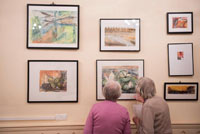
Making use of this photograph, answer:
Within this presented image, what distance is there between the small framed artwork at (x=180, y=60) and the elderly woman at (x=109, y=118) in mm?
1017

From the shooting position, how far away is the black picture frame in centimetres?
238

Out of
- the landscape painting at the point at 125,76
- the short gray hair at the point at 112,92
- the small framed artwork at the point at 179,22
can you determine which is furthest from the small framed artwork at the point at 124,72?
the small framed artwork at the point at 179,22

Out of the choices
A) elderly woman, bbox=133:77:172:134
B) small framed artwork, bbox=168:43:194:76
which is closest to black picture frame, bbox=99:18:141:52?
small framed artwork, bbox=168:43:194:76

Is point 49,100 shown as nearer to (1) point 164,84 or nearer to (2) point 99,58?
(2) point 99,58

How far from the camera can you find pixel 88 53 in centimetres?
239

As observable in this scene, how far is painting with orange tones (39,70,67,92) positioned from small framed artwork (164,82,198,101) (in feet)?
4.63

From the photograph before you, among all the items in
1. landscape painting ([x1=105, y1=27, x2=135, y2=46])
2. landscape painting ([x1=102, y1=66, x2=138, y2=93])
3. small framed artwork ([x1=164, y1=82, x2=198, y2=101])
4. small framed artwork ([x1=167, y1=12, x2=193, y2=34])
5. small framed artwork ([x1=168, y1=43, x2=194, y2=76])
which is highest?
small framed artwork ([x1=167, y1=12, x2=193, y2=34])

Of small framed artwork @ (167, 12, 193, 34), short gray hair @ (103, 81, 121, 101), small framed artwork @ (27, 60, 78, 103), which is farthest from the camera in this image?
small framed artwork @ (167, 12, 193, 34)

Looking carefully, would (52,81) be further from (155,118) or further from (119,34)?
(155,118)

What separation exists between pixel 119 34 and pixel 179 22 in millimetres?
866

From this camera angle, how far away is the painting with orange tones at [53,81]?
2.33 m

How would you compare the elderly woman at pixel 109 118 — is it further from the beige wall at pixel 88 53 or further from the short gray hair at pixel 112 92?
the beige wall at pixel 88 53

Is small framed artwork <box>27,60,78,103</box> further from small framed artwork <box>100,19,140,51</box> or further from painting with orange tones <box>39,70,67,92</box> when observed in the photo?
small framed artwork <box>100,19,140,51</box>

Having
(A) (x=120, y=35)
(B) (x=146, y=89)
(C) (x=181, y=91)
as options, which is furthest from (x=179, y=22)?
(B) (x=146, y=89)
